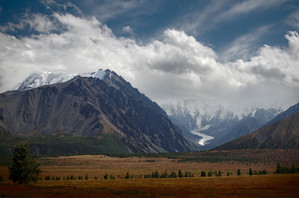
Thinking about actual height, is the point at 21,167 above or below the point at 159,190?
above

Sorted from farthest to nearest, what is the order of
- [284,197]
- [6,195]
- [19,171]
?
[19,171], [6,195], [284,197]

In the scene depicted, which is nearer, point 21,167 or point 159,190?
point 159,190

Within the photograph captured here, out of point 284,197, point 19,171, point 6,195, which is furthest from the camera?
point 19,171

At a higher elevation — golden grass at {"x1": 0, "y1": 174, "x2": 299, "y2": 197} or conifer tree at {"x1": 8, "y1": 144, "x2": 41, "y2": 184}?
conifer tree at {"x1": 8, "y1": 144, "x2": 41, "y2": 184}

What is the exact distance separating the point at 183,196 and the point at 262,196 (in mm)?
16829

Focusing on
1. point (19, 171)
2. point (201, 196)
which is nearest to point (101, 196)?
point (201, 196)

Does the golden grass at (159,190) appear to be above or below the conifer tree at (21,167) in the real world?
below

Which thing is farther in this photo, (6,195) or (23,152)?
(23,152)

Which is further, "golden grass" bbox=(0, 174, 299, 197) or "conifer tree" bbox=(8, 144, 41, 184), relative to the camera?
"conifer tree" bbox=(8, 144, 41, 184)

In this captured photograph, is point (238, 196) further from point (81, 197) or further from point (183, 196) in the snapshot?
point (81, 197)

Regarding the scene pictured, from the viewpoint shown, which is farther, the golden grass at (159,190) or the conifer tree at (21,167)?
the conifer tree at (21,167)

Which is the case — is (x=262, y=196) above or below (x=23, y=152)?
below

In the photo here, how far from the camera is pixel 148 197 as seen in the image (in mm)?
60531

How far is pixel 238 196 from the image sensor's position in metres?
61.7
